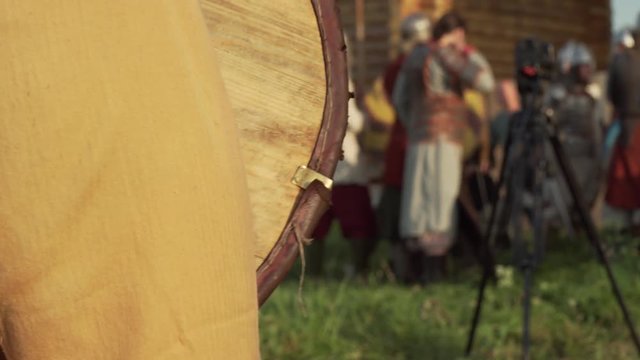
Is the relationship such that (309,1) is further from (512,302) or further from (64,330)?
(512,302)

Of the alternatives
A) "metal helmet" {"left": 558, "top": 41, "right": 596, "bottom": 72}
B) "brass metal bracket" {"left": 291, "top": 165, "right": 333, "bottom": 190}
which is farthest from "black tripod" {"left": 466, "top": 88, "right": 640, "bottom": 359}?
"metal helmet" {"left": 558, "top": 41, "right": 596, "bottom": 72}

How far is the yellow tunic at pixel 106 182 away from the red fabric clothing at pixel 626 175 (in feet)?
29.3

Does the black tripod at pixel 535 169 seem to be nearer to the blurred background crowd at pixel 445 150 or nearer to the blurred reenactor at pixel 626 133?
the blurred background crowd at pixel 445 150

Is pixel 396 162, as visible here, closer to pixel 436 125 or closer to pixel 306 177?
pixel 436 125

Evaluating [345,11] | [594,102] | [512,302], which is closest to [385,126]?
[594,102]

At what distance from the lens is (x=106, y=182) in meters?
0.86

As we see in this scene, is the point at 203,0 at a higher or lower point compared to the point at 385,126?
higher

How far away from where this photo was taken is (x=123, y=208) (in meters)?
0.86

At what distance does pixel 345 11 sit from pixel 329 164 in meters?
13.5

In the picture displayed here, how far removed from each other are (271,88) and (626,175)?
8.60 meters

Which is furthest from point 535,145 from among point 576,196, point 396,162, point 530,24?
point 530,24

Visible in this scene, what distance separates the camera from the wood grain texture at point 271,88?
4.14 ft

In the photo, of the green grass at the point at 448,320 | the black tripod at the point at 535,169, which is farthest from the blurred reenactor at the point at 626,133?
the black tripod at the point at 535,169

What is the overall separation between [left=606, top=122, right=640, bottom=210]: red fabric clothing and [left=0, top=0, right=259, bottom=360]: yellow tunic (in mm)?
8930
